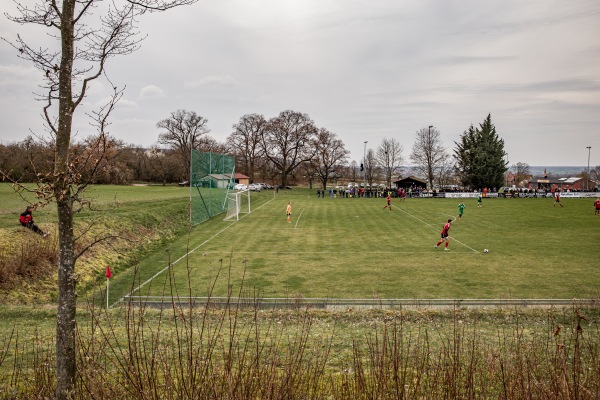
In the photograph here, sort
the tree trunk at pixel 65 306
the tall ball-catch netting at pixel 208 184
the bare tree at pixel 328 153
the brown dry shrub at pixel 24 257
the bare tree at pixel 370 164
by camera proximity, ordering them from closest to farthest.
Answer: the tree trunk at pixel 65 306 < the brown dry shrub at pixel 24 257 < the tall ball-catch netting at pixel 208 184 < the bare tree at pixel 328 153 < the bare tree at pixel 370 164

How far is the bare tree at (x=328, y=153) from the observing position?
92.9 metres

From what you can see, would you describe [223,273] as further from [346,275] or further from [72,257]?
[72,257]

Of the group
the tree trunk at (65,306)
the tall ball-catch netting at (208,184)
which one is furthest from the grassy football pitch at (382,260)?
the tree trunk at (65,306)

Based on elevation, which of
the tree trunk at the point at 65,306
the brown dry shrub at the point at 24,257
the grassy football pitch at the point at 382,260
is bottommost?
the grassy football pitch at the point at 382,260

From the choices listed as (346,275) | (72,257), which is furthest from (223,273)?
(72,257)

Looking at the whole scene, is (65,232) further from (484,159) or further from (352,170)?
(352,170)

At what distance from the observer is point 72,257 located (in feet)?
16.4

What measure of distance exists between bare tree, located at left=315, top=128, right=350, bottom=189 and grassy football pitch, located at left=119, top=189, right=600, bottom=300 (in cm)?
5533

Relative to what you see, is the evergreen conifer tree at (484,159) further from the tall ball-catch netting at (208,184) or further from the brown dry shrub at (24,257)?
the brown dry shrub at (24,257)

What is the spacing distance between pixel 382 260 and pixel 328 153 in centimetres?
7281

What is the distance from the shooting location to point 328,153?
93938 mm

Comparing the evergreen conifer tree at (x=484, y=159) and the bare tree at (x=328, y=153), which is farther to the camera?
the bare tree at (x=328, y=153)

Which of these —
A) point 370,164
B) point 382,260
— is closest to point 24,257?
point 382,260

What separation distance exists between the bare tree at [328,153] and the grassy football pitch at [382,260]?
182ft
